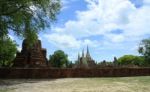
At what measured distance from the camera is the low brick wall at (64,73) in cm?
3625

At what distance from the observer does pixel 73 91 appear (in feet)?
70.7

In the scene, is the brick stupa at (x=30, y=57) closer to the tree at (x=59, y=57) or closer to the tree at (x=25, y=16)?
the tree at (x=25, y=16)

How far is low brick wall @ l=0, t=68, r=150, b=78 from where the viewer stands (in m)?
36.2

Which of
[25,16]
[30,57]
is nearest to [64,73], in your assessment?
[25,16]

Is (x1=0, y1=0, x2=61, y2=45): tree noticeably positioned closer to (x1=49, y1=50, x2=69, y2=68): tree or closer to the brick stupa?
the brick stupa

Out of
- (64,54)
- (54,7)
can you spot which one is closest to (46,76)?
(54,7)

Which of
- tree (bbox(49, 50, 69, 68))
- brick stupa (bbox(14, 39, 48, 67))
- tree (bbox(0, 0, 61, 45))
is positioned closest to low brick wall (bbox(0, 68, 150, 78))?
tree (bbox(0, 0, 61, 45))

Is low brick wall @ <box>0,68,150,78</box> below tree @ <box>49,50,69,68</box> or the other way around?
below

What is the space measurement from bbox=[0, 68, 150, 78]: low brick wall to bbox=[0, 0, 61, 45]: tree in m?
3.54

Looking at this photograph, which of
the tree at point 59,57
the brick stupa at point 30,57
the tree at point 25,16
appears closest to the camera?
the tree at point 25,16

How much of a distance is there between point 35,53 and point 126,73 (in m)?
18.3

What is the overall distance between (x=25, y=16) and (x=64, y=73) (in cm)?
715

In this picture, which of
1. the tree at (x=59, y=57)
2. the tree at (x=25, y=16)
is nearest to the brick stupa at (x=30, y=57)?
the tree at (x=25, y=16)

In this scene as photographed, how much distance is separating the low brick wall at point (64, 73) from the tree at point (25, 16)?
3.54 meters
